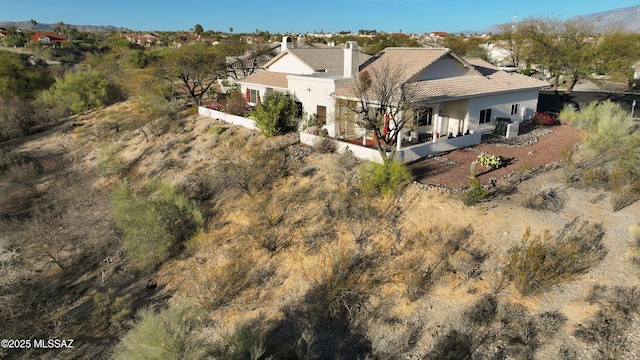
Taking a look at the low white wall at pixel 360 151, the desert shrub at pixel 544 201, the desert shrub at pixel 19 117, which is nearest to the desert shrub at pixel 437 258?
the desert shrub at pixel 544 201

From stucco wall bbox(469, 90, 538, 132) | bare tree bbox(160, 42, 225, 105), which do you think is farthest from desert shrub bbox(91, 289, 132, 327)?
bare tree bbox(160, 42, 225, 105)

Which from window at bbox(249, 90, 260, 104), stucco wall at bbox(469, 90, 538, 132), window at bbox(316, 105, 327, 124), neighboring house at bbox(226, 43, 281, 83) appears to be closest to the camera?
stucco wall at bbox(469, 90, 538, 132)

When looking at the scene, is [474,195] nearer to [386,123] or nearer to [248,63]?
[386,123]

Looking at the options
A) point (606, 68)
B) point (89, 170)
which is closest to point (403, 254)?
point (89, 170)

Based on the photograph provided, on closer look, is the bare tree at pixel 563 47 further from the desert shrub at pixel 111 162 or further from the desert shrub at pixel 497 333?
the desert shrub at pixel 111 162

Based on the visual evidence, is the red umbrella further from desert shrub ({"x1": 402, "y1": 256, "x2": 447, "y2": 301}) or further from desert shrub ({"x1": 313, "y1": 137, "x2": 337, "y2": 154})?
desert shrub ({"x1": 402, "y1": 256, "x2": 447, "y2": 301})

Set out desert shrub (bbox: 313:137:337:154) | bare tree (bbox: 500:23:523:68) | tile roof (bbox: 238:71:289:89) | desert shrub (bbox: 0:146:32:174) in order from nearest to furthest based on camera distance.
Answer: desert shrub (bbox: 313:137:337:154) < desert shrub (bbox: 0:146:32:174) < tile roof (bbox: 238:71:289:89) < bare tree (bbox: 500:23:523:68)
